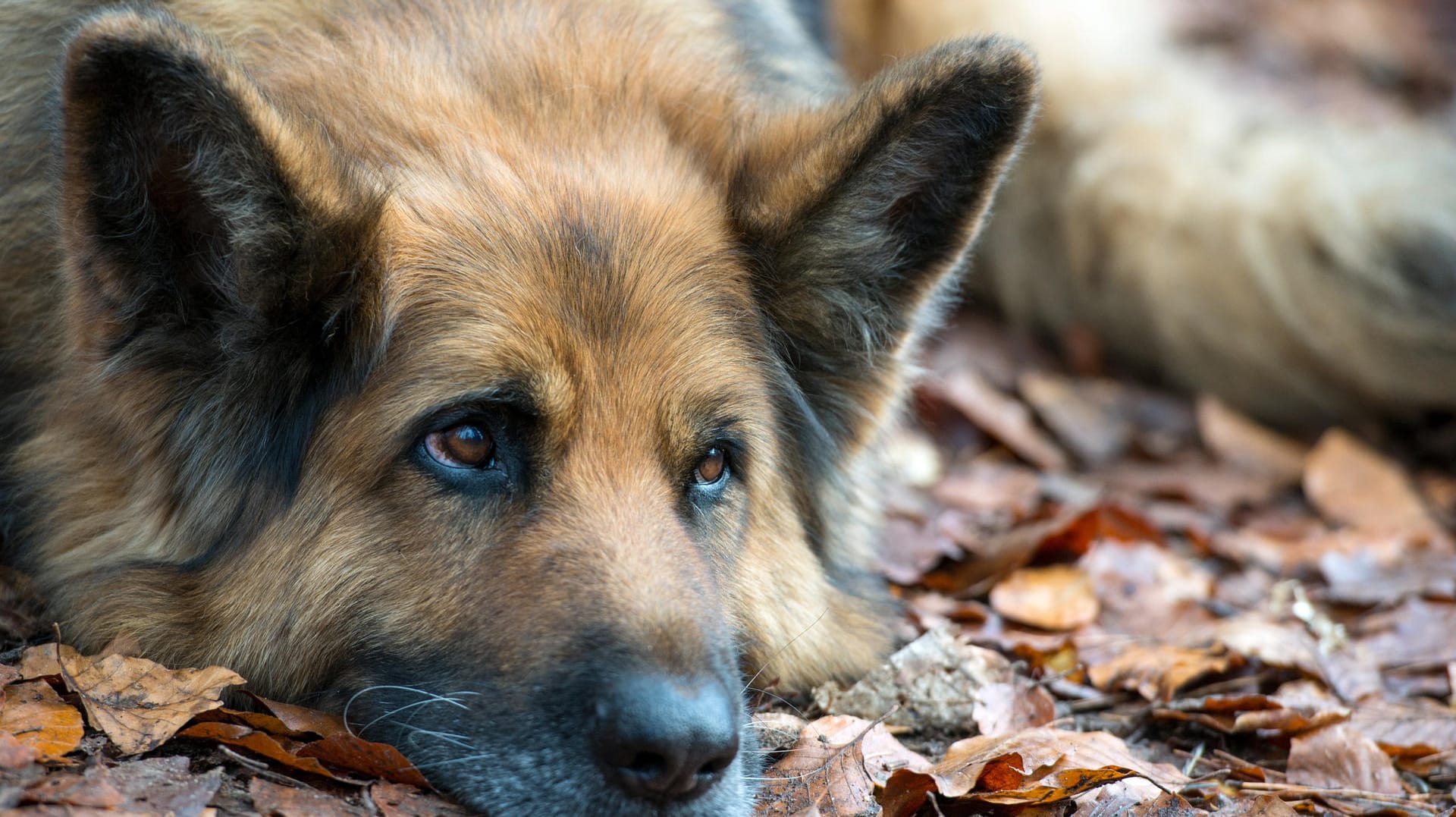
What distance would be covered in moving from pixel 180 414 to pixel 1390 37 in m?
10.2

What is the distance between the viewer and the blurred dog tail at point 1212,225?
6.46 meters

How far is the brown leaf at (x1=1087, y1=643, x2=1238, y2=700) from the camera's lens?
4086mm

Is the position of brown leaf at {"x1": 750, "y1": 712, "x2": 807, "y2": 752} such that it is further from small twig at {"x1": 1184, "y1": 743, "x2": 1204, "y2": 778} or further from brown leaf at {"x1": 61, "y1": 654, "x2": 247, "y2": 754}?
brown leaf at {"x1": 61, "y1": 654, "x2": 247, "y2": 754}

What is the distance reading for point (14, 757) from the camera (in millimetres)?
2604

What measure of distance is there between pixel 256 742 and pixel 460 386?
86 cm

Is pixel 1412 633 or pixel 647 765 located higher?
pixel 647 765

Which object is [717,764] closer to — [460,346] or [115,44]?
[460,346]

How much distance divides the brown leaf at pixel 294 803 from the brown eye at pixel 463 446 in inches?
29.5

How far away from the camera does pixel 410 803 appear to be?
9.57 ft

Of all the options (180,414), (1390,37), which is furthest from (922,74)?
(1390,37)

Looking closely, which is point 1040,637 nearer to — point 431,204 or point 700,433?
point 700,433

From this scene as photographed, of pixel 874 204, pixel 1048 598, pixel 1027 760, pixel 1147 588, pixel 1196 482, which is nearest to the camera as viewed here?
pixel 1027 760

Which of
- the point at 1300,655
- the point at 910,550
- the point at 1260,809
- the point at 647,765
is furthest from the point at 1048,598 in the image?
the point at 647,765

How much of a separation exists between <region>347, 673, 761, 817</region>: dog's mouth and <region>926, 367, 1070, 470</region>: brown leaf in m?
3.72
